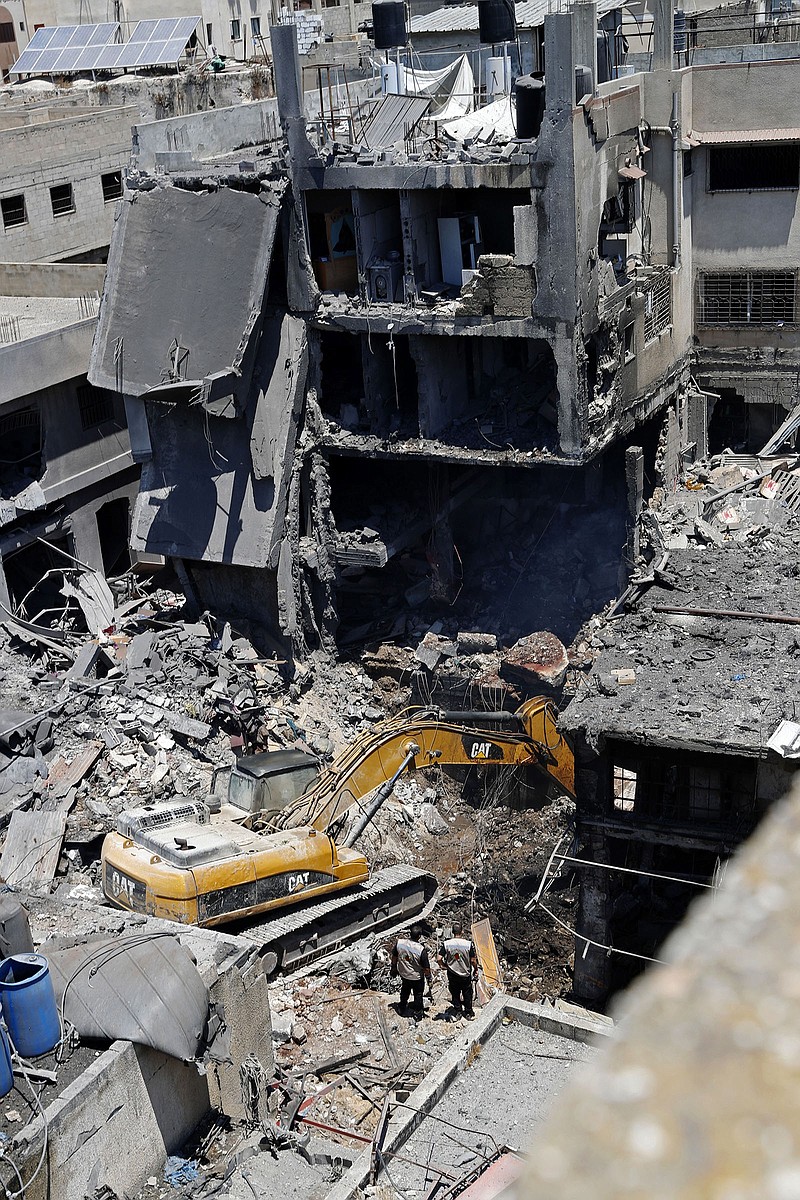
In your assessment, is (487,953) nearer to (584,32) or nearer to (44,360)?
(584,32)

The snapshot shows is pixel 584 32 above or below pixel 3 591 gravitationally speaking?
above

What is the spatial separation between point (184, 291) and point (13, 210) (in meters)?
14.9

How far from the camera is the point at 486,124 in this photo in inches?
1051

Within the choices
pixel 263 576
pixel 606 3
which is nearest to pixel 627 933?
pixel 263 576

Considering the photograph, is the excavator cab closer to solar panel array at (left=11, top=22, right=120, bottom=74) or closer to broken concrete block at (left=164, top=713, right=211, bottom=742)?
broken concrete block at (left=164, top=713, right=211, bottom=742)

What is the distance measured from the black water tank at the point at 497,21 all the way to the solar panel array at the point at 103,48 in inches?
1092

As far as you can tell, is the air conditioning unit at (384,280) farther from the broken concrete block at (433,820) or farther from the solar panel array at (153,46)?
the solar panel array at (153,46)

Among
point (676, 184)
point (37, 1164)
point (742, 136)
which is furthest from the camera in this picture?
point (742, 136)

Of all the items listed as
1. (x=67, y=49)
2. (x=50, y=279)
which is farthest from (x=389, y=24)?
(x=67, y=49)

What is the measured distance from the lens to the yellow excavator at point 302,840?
1830 centimetres

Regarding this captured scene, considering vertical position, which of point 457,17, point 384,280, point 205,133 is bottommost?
point 384,280

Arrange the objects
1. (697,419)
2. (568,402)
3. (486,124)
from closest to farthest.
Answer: (568,402) < (486,124) < (697,419)

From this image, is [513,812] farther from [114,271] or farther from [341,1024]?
[114,271]

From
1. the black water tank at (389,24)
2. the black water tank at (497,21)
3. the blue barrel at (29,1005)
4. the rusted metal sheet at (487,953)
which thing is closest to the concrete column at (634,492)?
the black water tank at (497,21)
